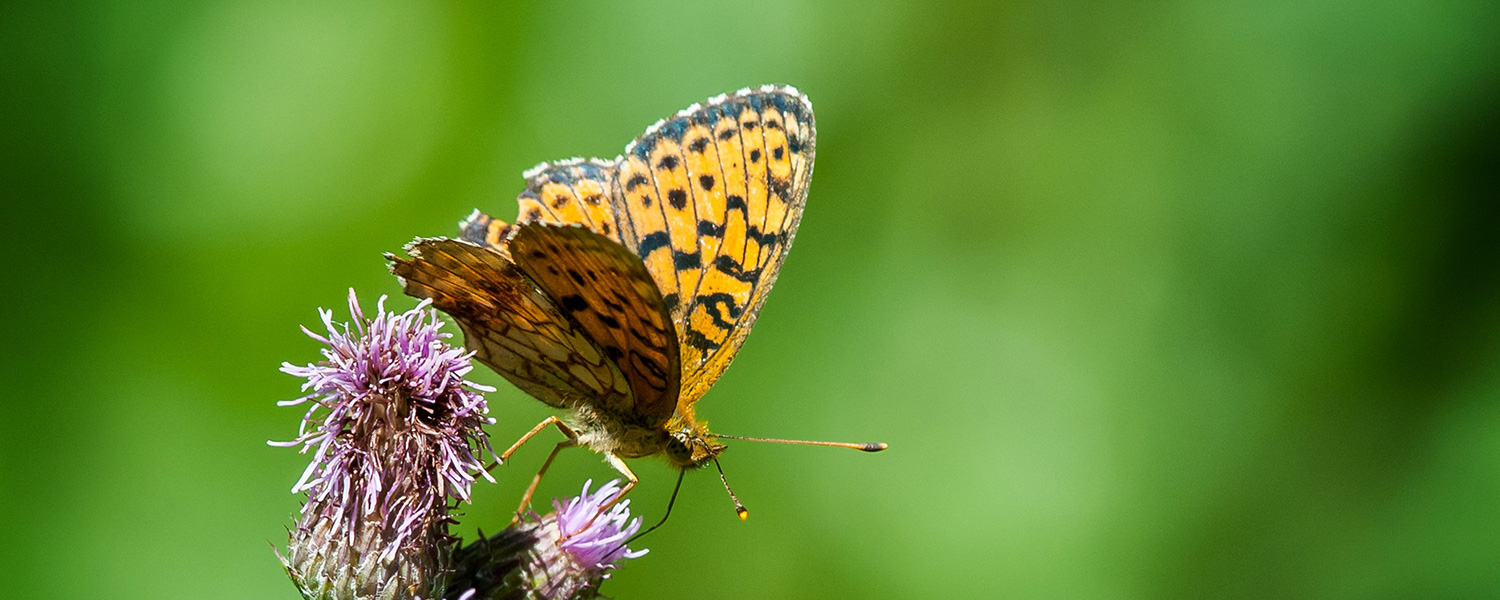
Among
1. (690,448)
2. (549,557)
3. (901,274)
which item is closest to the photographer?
(549,557)

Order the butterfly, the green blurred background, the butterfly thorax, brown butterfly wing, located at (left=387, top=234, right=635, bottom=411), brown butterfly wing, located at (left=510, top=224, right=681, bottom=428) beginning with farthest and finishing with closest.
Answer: the green blurred background → the butterfly thorax → the butterfly → brown butterfly wing, located at (left=387, top=234, right=635, bottom=411) → brown butterfly wing, located at (left=510, top=224, right=681, bottom=428)

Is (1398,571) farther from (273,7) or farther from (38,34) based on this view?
(38,34)

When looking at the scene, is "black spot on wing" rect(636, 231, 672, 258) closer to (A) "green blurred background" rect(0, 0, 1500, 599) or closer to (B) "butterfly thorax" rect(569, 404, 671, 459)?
(B) "butterfly thorax" rect(569, 404, 671, 459)

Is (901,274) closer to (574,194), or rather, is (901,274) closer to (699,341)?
(699,341)

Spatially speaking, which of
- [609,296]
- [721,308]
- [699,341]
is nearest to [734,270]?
[721,308]

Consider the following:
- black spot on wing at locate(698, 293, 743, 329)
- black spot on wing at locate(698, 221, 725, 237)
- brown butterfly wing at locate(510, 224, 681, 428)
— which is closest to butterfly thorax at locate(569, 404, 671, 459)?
brown butterfly wing at locate(510, 224, 681, 428)

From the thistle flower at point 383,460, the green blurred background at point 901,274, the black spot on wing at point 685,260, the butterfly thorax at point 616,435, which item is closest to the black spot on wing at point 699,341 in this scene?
the black spot on wing at point 685,260

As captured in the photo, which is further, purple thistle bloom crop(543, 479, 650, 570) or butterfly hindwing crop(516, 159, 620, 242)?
butterfly hindwing crop(516, 159, 620, 242)
